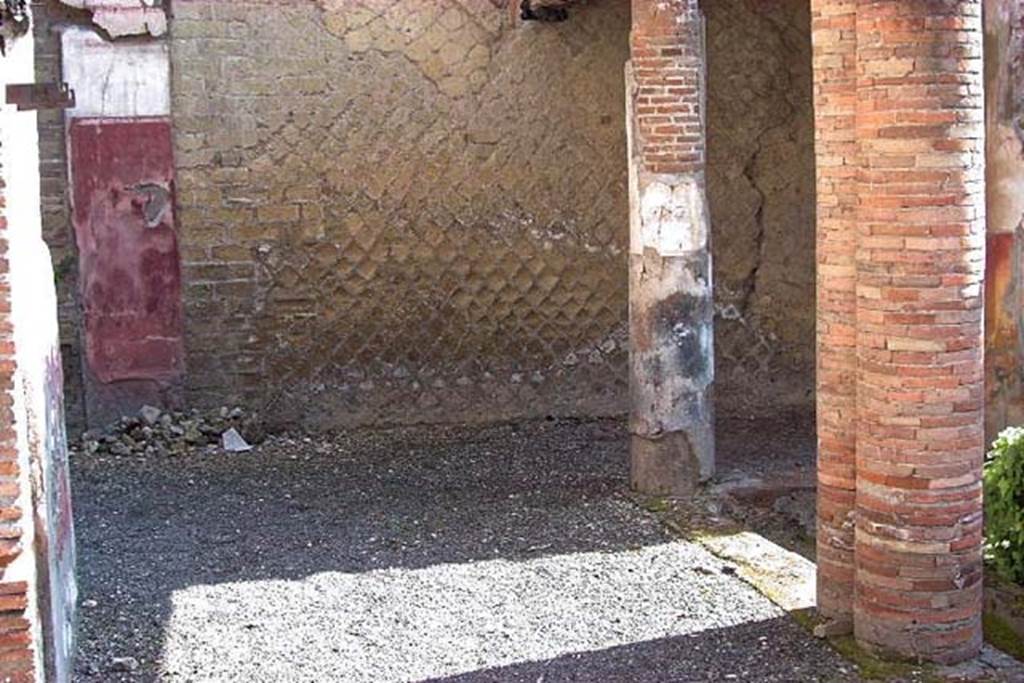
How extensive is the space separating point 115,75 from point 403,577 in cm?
469

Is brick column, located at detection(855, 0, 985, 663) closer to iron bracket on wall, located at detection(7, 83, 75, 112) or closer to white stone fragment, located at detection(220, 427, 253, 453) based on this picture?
iron bracket on wall, located at detection(7, 83, 75, 112)

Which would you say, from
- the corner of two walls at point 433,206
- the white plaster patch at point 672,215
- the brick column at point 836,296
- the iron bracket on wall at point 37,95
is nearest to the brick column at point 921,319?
the brick column at point 836,296

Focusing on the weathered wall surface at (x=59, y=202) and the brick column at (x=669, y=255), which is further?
the weathered wall surface at (x=59, y=202)

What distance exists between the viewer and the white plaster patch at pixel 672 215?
9000mm

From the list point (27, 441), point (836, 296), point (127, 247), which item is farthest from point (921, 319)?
point (127, 247)

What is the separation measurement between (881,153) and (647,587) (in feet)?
8.08

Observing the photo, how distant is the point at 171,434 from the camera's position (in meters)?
10.8

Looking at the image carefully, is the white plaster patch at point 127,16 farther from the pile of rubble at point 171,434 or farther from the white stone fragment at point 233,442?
the white stone fragment at point 233,442

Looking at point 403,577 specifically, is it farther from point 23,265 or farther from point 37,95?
point 37,95

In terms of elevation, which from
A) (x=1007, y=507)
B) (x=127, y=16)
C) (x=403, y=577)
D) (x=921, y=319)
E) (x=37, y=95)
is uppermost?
(x=127, y=16)

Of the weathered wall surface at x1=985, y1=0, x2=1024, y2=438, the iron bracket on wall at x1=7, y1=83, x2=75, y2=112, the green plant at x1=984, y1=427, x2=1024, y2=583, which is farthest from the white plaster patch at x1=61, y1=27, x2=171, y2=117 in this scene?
the green plant at x1=984, y1=427, x2=1024, y2=583

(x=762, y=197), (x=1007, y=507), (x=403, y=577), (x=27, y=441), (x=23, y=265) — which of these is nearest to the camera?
(x=27, y=441)

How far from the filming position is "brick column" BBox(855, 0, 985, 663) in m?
6.24

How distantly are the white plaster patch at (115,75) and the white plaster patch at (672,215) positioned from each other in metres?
3.73
